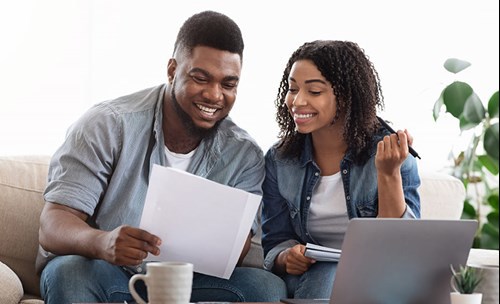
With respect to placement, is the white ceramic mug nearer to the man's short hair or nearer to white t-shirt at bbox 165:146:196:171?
white t-shirt at bbox 165:146:196:171

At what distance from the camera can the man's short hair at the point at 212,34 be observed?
7.81 feet

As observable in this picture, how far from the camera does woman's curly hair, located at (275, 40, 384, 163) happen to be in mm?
2385

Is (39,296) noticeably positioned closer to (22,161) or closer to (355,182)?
(22,161)

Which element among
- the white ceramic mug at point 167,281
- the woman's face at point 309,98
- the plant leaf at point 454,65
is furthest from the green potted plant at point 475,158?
the white ceramic mug at point 167,281

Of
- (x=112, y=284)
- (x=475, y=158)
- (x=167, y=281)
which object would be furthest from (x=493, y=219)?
(x=167, y=281)

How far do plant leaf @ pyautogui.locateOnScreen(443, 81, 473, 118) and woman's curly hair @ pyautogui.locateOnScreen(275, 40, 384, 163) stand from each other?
523mm

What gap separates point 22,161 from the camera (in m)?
2.62

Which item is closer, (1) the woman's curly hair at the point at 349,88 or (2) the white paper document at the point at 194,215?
(2) the white paper document at the point at 194,215

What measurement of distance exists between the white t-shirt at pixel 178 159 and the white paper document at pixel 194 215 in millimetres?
499

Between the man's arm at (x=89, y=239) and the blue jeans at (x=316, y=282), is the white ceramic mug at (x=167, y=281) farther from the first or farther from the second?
the blue jeans at (x=316, y=282)

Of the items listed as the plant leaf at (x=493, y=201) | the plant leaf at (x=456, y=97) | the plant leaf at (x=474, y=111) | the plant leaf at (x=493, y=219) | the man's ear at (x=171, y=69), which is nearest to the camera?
the plant leaf at (x=474, y=111)

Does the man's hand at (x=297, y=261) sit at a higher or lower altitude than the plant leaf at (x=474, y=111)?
lower

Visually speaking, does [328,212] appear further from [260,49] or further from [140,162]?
[260,49]

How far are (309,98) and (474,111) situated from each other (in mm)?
500
